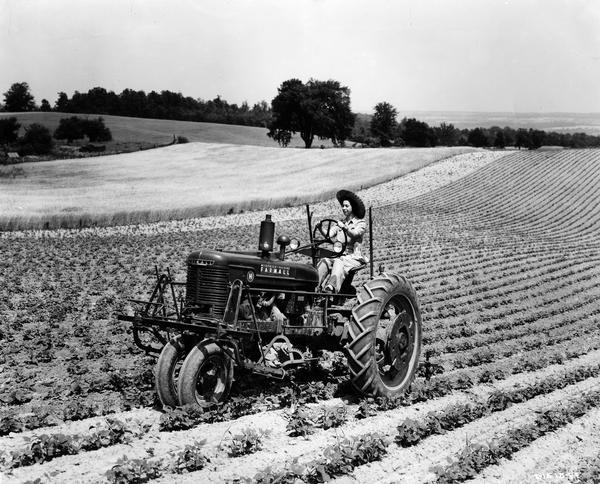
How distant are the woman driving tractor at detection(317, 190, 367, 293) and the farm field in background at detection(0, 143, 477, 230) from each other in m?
20.4

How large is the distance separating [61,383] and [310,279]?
3.16 m

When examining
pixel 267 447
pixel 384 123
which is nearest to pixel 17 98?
pixel 384 123

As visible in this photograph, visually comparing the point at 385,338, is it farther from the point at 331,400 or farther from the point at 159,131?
the point at 159,131

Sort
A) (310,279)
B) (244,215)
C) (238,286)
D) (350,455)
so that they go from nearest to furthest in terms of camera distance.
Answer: (350,455) < (238,286) < (310,279) < (244,215)

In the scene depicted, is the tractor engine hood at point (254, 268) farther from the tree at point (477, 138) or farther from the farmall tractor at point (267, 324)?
the tree at point (477, 138)

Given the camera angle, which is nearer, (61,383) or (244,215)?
(61,383)

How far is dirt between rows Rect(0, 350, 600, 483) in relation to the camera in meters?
5.24

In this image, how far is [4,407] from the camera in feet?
23.0

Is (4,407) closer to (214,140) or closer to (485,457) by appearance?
(485,457)

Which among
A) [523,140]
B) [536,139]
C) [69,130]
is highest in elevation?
[536,139]

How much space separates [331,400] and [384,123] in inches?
3169

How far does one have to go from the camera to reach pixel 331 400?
24.1 ft

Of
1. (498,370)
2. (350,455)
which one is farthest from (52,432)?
(498,370)

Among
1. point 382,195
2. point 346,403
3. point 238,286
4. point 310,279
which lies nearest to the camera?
point 238,286
